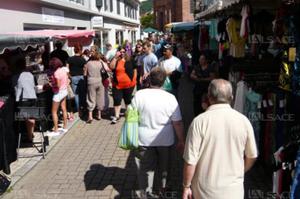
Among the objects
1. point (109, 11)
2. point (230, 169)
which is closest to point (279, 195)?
point (230, 169)

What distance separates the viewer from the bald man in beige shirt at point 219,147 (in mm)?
3584

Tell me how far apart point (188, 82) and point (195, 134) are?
1330 cm

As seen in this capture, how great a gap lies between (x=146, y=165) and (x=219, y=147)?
1732 millimetres

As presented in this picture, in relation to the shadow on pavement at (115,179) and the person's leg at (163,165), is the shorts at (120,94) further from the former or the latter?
the person's leg at (163,165)

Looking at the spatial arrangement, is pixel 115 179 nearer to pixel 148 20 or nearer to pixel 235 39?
pixel 235 39

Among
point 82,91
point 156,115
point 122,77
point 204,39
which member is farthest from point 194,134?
point 204,39

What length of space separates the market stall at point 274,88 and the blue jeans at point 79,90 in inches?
175

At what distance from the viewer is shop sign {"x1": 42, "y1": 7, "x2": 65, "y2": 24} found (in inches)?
571

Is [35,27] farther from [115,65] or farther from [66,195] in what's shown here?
[66,195]

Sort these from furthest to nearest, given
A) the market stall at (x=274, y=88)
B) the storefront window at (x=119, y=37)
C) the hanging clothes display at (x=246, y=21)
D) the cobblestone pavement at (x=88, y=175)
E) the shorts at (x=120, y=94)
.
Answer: the storefront window at (x=119, y=37) → the shorts at (x=120, y=94) → the hanging clothes display at (x=246, y=21) → the cobblestone pavement at (x=88, y=175) → the market stall at (x=274, y=88)

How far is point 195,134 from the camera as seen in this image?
358cm

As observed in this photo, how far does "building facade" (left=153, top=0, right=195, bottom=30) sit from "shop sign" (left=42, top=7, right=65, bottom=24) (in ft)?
145

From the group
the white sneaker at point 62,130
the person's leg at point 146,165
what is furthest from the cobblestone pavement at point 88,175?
the white sneaker at point 62,130

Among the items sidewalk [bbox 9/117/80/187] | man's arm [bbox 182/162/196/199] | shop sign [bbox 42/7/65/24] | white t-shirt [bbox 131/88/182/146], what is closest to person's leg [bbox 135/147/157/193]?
white t-shirt [bbox 131/88/182/146]
